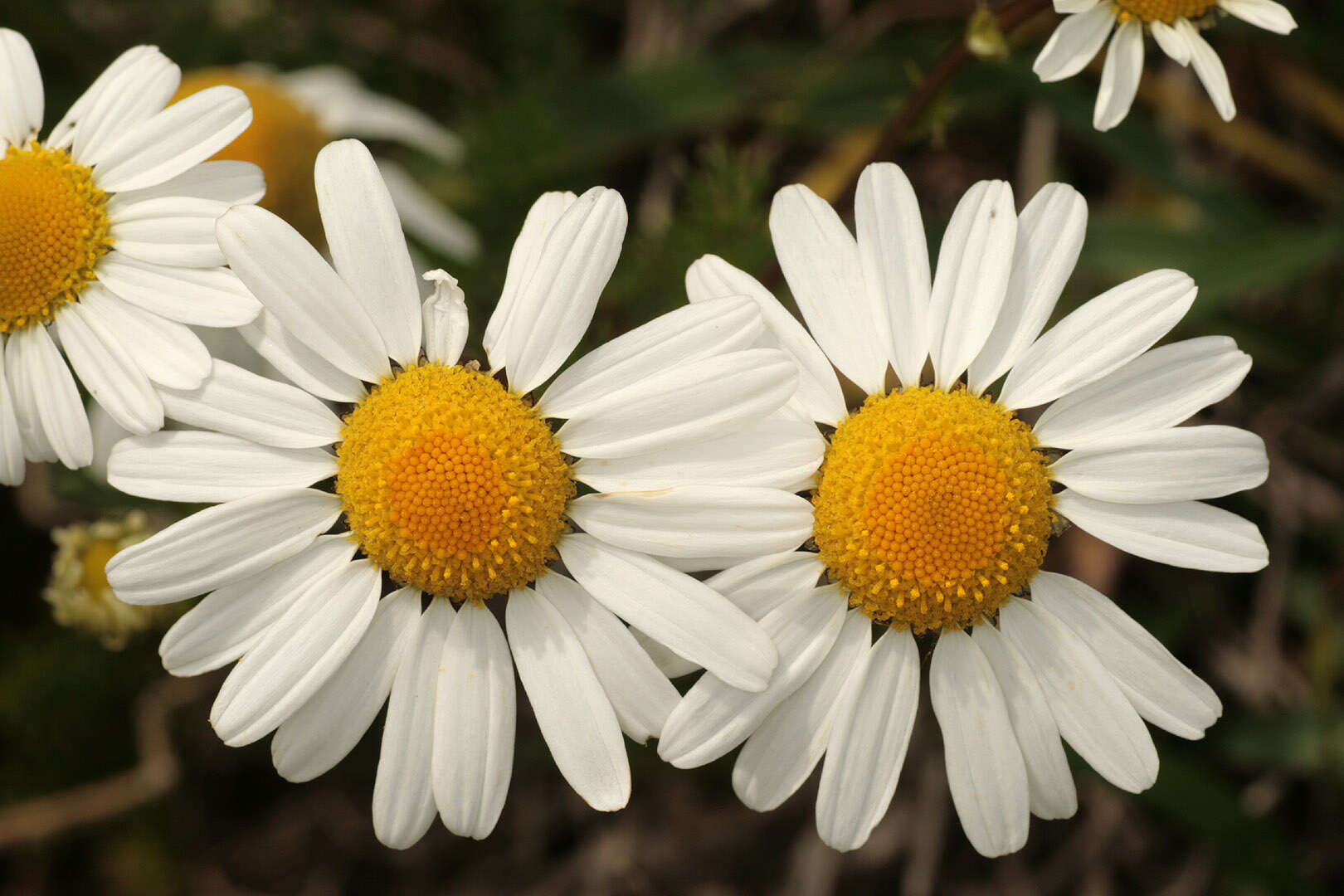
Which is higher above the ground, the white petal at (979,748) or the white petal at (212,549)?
the white petal at (212,549)

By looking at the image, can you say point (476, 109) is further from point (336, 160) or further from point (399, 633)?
point (399, 633)

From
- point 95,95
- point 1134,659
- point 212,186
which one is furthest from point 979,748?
point 95,95

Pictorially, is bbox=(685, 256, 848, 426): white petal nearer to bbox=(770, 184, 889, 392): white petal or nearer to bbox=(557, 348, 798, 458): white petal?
bbox=(770, 184, 889, 392): white petal

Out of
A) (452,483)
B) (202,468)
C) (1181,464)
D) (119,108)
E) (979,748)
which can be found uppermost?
(119,108)

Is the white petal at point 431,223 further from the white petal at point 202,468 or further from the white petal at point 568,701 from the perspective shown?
the white petal at point 568,701

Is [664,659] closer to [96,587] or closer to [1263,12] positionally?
[96,587]

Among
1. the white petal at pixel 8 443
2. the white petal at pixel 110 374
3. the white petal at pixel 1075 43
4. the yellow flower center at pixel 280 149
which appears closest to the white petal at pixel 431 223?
the yellow flower center at pixel 280 149

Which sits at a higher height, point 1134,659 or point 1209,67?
point 1209,67
